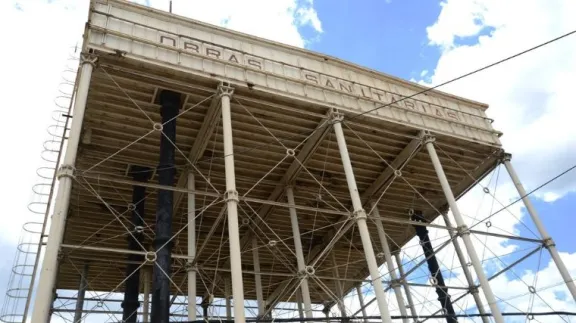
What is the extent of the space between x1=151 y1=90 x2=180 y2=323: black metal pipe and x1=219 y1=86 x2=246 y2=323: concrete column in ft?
6.92

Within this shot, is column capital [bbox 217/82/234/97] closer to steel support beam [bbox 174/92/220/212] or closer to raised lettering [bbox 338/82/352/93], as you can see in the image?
steel support beam [bbox 174/92/220/212]

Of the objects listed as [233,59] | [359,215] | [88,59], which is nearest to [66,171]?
[88,59]

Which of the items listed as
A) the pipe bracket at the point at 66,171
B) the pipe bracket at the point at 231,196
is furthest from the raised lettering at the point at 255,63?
the pipe bracket at the point at 66,171

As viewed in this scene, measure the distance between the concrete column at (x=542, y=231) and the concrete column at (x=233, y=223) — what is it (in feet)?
47.0

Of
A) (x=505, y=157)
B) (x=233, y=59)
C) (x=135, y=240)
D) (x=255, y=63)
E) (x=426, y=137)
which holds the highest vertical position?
(x=255, y=63)

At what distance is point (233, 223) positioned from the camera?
14859mm

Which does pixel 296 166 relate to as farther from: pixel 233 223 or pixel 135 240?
pixel 233 223

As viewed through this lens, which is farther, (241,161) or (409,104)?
(409,104)

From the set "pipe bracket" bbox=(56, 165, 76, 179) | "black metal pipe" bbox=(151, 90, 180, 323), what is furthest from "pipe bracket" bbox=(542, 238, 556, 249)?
"pipe bracket" bbox=(56, 165, 76, 179)

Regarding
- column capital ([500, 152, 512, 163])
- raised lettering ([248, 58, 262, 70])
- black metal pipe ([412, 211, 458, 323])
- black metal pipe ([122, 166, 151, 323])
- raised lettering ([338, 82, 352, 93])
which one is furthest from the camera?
black metal pipe ([412, 211, 458, 323])

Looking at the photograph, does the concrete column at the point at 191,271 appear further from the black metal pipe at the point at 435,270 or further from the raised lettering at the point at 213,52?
the black metal pipe at the point at 435,270

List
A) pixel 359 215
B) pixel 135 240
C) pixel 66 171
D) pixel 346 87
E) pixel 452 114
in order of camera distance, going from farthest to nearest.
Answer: pixel 452 114, pixel 346 87, pixel 135 240, pixel 359 215, pixel 66 171

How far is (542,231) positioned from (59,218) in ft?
65.0

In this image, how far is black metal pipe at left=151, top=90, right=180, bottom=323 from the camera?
51.0ft
